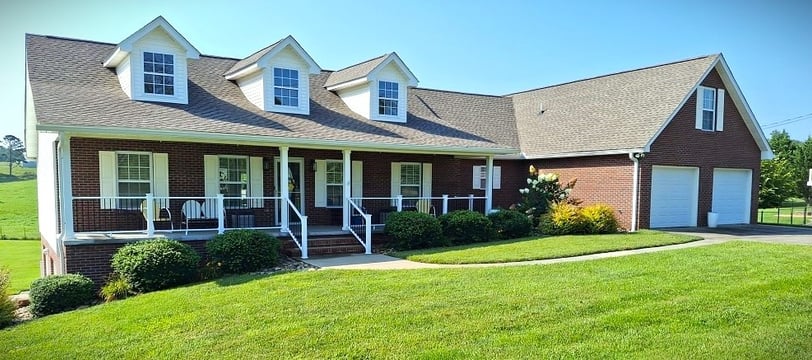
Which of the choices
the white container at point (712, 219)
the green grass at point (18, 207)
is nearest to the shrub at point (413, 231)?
the white container at point (712, 219)

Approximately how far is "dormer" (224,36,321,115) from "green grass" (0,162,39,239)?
2650 cm

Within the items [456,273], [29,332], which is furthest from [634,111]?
[29,332]

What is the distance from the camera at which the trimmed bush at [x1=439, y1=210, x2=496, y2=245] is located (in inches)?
559

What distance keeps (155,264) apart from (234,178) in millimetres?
4868

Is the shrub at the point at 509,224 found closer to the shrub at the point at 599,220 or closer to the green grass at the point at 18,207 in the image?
the shrub at the point at 599,220

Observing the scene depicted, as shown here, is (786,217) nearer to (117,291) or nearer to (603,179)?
(603,179)

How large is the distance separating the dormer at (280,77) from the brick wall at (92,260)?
5914mm

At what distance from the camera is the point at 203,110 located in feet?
44.1

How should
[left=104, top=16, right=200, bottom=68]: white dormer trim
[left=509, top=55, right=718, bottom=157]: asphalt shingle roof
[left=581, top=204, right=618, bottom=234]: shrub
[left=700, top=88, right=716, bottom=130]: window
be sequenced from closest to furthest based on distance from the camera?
1. [left=104, top=16, right=200, bottom=68]: white dormer trim
2. [left=581, top=204, right=618, bottom=234]: shrub
3. [left=509, top=55, right=718, bottom=157]: asphalt shingle roof
4. [left=700, top=88, right=716, bottom=130]: window

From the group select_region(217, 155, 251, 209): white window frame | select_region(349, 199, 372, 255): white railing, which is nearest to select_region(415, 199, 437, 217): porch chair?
select_region(349, 199, 372, 255): white railing

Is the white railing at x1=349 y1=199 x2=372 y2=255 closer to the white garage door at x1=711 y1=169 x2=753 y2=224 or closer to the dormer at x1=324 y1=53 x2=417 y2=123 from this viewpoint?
the dormer at x1=324 y1=53 x2=417 y2=123

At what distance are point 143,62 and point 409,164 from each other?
8679 millimetres

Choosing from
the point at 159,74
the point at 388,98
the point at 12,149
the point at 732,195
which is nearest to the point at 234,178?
the point at 159,74

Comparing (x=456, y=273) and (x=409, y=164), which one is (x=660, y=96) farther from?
(x=456, y=273)
